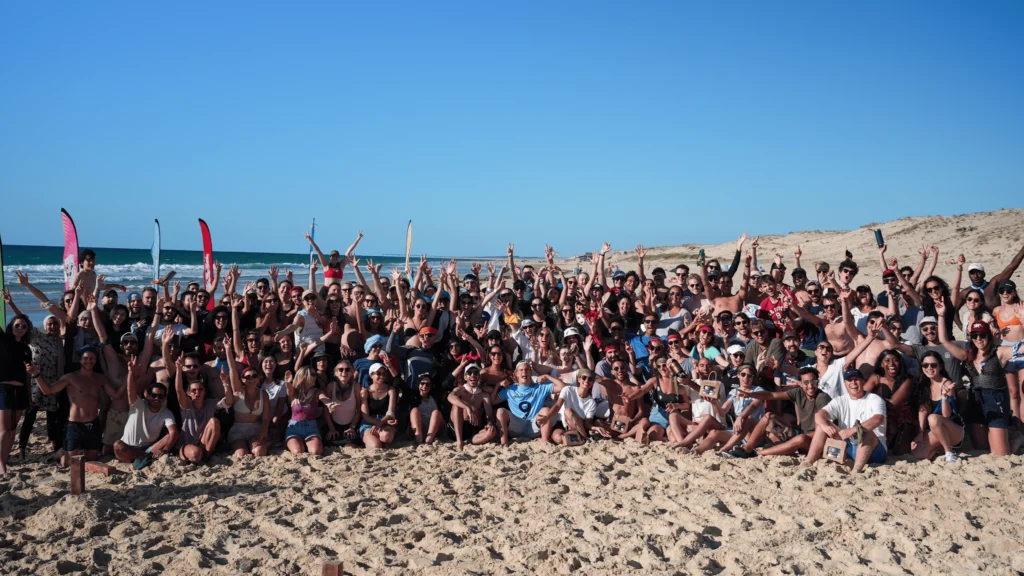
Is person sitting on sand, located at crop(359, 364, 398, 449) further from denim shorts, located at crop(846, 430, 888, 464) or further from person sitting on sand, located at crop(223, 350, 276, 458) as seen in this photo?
denim shorts, located at crop(846, 430, 888, 464)

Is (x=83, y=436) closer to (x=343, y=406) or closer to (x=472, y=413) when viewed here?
(x=343, y=406)

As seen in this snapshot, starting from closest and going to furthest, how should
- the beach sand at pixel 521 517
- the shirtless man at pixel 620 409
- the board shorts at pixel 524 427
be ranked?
the beach sand at pixel 521 517 → the shirtless man at pixel 620 409 → the board shorts at pixel 524 427

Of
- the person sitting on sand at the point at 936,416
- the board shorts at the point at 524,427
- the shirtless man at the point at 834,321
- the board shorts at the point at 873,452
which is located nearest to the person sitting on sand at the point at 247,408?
the board shorts at the point at 524,427

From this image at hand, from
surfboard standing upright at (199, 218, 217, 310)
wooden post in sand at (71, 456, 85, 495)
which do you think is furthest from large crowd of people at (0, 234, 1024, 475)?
surfboard standing upright at (199, 218, 217, 310)

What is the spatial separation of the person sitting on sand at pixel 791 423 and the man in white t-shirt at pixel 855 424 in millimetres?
107

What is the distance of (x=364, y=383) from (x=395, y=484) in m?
1.50

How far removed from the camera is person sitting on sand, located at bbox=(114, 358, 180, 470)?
643 centimetres

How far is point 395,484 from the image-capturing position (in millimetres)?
5957

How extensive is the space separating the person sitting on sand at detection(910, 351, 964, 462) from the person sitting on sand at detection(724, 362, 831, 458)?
78 cm

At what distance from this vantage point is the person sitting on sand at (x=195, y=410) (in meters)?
6.51

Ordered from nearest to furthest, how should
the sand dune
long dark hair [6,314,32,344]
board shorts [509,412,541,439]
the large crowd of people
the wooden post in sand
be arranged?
the wooden post in sand < the large crowd of people < long dark hair [6,314,32,344] < board shorts [509,412,541,439] < the sand dune

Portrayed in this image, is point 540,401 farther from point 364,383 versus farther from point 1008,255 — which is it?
point 1008,255

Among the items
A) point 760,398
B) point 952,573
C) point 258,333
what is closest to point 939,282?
point 760,398

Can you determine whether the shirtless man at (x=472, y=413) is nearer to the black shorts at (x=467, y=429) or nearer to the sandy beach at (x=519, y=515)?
the black shorts at (x=467, y=429)
